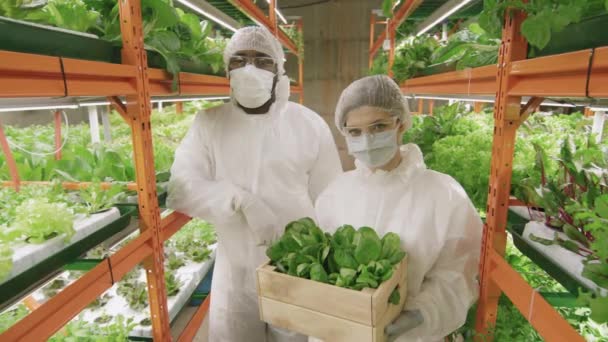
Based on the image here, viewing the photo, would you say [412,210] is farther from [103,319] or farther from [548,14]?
[103,319]

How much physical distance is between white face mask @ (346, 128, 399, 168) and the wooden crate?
44cm

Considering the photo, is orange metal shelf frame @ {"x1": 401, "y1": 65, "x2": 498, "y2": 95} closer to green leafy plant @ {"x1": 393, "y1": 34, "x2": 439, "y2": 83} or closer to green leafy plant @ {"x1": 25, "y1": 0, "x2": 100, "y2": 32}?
green leafy plant @ {"x1": 393, "y1": 34, "x2": 439, "y2": 83}

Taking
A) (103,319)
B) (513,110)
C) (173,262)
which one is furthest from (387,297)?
(173,262)

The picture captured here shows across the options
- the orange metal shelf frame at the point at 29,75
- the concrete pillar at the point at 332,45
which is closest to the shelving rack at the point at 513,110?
the orange metal shelf frame at the point at 29,75

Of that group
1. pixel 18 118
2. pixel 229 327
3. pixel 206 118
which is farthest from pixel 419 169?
pixel 18 118

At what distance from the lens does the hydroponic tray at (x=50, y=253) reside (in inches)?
46.3

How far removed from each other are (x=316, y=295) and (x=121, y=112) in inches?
49.6

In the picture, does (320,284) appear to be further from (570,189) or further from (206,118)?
(206,118)

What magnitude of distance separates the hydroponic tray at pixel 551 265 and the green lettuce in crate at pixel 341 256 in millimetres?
406

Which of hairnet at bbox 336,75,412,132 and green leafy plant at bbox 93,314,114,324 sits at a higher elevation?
hairnet at bbox 336,75,412,132

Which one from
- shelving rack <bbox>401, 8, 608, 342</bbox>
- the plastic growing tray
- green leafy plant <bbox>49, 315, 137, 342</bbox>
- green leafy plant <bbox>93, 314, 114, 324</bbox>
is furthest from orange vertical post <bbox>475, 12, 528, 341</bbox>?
green leafy plant <bbox>93, 314, 114, 324</bbox>

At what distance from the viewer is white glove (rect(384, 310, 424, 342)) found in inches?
48.0

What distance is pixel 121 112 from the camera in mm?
1730

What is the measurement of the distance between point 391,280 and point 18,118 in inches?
243
